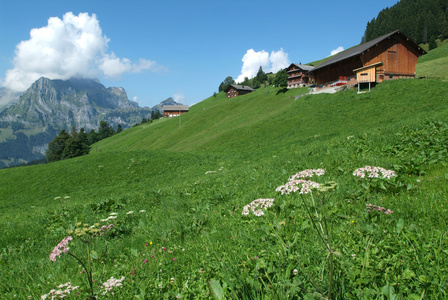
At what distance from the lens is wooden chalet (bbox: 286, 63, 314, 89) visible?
8694 cm

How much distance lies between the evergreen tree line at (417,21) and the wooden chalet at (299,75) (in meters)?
62.4

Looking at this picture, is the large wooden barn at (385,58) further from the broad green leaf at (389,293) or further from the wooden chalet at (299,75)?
the broad green leaf at (389,293)

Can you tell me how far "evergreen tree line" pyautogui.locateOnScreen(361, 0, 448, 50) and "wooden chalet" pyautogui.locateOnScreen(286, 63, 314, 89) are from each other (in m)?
62.4

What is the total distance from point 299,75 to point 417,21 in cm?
8332

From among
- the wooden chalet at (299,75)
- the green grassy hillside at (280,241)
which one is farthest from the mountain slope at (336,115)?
the wooden chalet at (299,75)

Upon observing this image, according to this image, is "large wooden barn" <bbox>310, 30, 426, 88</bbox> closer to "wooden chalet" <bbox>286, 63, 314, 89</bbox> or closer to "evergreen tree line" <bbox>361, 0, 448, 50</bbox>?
"wooden chalet" <bbox>286, 63, 314, 89</bbox>

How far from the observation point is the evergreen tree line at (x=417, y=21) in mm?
112938

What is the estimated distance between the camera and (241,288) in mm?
2574

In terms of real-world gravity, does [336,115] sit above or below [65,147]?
above

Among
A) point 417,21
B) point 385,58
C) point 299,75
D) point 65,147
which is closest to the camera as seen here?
point 385,58

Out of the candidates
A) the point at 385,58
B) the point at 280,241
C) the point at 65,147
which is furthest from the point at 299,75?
the point at 280,241

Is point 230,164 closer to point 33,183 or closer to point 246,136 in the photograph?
point 246,136

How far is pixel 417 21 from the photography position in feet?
388

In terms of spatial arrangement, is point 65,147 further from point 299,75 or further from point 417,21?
point 417,21
